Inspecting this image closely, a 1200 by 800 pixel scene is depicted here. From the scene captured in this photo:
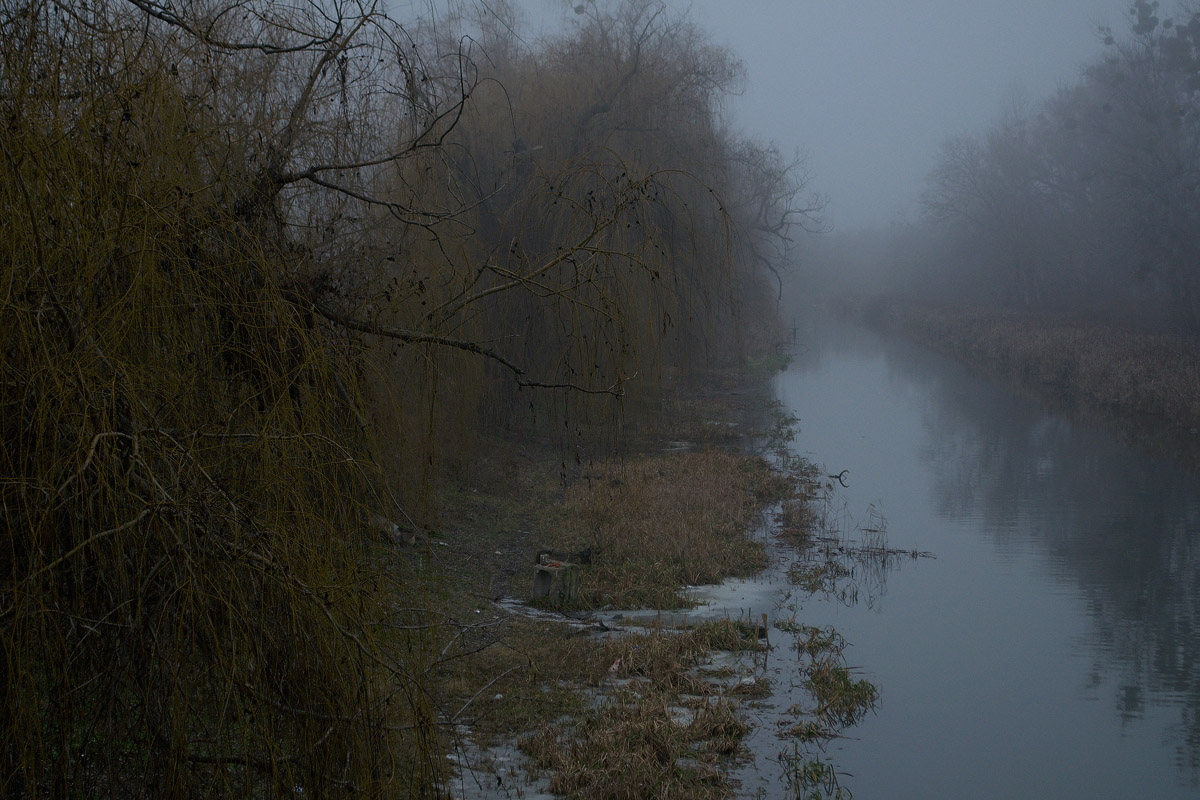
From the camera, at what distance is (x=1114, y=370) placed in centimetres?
2381

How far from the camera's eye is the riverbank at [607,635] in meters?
5.34

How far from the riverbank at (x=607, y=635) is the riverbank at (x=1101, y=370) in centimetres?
913

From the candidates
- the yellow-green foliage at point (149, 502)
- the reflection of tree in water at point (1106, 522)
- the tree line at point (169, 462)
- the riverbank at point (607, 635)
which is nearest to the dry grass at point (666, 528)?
the riverbank at point (607, 635)

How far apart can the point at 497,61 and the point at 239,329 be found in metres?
12.6

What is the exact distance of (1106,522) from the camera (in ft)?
42.4

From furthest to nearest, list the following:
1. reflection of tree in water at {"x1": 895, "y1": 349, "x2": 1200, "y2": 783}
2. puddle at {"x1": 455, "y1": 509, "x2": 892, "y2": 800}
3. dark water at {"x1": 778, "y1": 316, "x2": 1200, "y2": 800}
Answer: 1. reflection of tree in water at {"x1": 895, "y1": 349, "x2": 1200, "y2": 783}
2. dark water at {"x1": 778, "y1": 316, "x2": 1200, "y2": 800}
3. puddle at {"x1": 455, "y1": 509, "x2": 892, "y2": 800}

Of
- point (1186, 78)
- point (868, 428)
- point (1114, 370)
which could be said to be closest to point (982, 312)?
point (1186, 78)

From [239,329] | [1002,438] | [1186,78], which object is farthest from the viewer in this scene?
[1186,78]

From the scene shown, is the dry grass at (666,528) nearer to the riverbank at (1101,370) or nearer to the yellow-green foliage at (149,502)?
the yellow-green foliage at (149,502)

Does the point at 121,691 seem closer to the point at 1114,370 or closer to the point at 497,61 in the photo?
the point at 497,61

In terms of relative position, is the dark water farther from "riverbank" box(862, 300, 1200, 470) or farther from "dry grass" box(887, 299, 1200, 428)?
"dry grass" box(887, 299, 1200, 428)

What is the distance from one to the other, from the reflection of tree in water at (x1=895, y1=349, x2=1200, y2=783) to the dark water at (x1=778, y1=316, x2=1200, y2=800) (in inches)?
1.2

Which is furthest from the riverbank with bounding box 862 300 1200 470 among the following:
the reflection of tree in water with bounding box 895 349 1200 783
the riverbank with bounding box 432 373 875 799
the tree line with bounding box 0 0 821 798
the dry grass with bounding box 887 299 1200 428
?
the tree line with bounding box 0 0 821 798

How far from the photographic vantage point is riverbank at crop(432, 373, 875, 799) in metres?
5.34
